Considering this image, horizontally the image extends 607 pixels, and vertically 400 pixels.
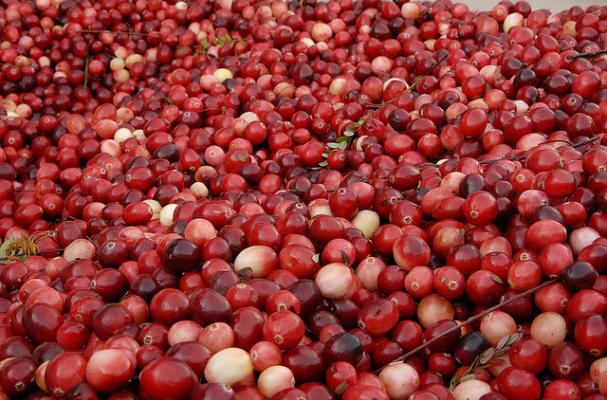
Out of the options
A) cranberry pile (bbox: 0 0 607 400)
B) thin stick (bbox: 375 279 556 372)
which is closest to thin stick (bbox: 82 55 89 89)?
cranberry pile (bbox: 0 0 607 400)

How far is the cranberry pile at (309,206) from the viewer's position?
7.79 feet

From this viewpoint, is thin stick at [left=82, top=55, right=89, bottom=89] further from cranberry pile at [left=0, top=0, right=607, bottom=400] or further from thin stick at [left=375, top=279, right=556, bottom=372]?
thin stick at [left=375, top=279, right=556, bottom=372]

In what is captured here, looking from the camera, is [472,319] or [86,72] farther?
[86,72]

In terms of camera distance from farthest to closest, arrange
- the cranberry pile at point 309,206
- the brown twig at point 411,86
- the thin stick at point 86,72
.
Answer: the thin stick at point 86,72
the brown twig at point 411,86
the cranberry pile at point 309,206

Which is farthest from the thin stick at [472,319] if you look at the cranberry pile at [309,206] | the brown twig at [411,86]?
the brown twig at [411,86]

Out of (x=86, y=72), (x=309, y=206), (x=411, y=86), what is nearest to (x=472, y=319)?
(x=309, y=206)

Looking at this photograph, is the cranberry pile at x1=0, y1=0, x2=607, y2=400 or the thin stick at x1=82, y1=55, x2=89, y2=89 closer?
the cranberry pile at x1=0, y1=0, x2=607, y2=400

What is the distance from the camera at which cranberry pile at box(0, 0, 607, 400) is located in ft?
7.79

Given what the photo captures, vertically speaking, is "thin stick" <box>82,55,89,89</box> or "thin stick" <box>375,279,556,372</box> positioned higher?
"thin stick" <box>375,279,556,372</box>

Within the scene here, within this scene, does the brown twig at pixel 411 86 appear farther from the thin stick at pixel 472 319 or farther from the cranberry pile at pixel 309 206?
the thin stick at pixel 472 319

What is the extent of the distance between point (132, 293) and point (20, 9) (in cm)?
435

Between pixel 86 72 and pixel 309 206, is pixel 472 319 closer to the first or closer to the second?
pixel 309 206

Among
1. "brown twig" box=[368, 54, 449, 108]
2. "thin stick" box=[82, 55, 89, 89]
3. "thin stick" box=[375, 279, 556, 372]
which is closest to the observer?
"thin stick" box=[375, 279, 556, 372]

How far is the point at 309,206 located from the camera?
3.39m
